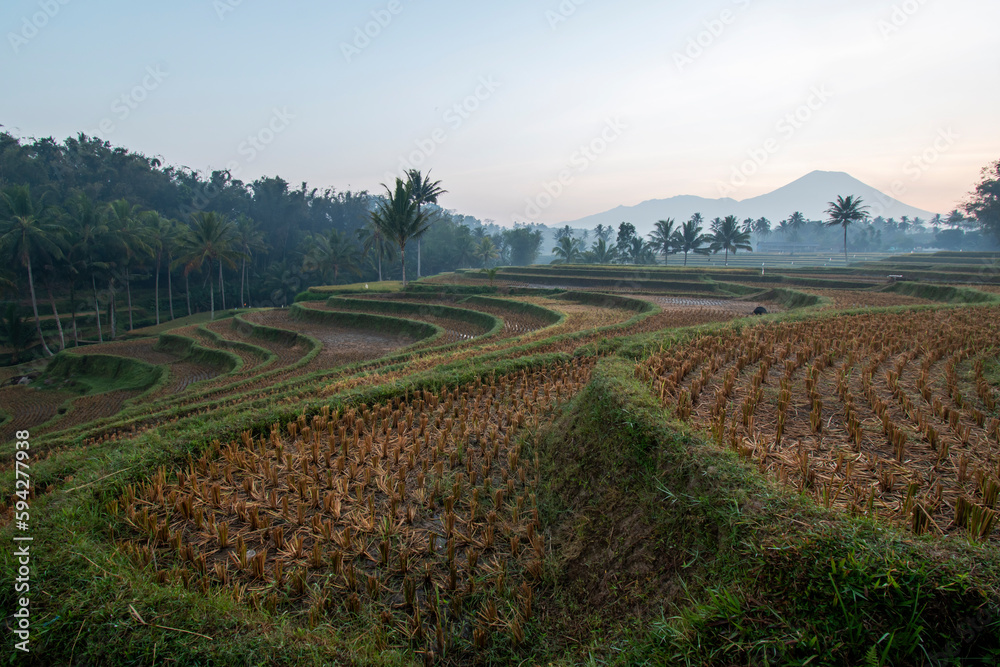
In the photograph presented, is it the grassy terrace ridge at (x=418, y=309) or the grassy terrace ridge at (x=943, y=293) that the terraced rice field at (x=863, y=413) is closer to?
the grassy terrace ridge at (x=418, y=309)

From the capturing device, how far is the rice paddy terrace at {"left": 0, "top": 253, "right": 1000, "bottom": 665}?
1.91 meters

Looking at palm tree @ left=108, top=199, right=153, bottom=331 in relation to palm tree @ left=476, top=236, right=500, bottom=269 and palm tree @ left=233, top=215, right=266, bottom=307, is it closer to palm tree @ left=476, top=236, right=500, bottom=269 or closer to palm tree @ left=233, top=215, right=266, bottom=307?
palm tree @ left=233, top=215, right=266, bottom=307

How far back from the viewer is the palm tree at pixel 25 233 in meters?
23.8

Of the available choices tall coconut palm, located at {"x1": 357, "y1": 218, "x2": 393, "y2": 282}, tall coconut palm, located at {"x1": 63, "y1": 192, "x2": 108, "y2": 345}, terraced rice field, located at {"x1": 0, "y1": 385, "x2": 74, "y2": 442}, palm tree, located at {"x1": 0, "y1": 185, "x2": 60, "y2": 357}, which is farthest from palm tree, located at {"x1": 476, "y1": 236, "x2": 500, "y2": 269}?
terraced rice field, located at {"x1": 0, "y1": 385, "x2": 74, "y2": 442}

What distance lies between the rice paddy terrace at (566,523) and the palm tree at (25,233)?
26.9 metres

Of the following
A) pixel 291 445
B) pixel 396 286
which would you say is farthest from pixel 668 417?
pixel 396 286

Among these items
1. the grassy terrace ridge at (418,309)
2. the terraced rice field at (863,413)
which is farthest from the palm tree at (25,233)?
the terraced rice field at (863,413)

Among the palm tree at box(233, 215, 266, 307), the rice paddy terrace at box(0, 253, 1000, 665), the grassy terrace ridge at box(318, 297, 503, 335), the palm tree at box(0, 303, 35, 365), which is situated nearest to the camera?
the rice paddy terrace at box(0, 253, 1000, 665)

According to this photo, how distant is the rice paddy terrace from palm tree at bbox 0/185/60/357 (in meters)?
26.9

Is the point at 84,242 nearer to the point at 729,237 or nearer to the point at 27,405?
the point at 27,405

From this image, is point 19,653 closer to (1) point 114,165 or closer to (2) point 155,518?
(2) point 155,518

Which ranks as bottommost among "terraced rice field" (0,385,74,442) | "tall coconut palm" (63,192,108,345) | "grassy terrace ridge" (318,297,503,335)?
"terraced rice field" (0,385,74,442)

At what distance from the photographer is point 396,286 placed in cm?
3234

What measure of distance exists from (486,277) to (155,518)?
33006 millimetres
